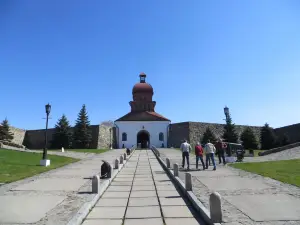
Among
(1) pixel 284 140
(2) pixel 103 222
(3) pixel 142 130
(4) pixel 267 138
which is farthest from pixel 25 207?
(4) pixel 267 138

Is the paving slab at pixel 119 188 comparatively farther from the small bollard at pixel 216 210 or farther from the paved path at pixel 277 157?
the paved path at pixel 277 157

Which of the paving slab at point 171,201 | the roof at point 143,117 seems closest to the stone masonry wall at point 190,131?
the roof at point 143,117

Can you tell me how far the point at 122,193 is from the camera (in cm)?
833

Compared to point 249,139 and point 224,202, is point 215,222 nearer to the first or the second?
point 224,202

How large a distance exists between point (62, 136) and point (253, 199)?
Answer: 40.1 metres

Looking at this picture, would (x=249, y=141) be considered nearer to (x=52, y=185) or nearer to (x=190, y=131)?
(x=190, y=131)

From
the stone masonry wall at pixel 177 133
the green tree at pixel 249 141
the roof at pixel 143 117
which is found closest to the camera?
the green tree at pixel 249 141

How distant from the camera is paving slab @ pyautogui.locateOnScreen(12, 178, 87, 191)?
8898 mm

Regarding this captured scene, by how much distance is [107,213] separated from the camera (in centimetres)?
612

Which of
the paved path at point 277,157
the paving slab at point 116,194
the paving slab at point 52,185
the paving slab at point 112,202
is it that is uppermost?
the paved path at point 277,157

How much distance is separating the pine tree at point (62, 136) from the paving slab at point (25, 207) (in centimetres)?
3699

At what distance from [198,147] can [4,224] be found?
10312mm

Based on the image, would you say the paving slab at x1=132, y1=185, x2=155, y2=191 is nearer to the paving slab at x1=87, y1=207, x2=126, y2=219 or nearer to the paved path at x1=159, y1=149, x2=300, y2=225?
the paved path at x1=159, y1=149, x2=300, y2=225

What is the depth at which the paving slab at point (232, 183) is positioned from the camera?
29.2 feet
